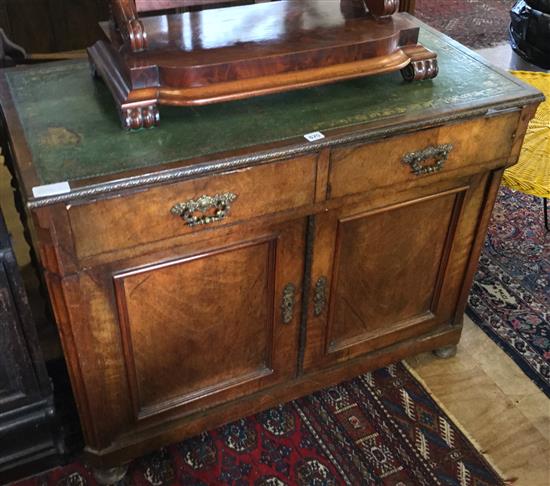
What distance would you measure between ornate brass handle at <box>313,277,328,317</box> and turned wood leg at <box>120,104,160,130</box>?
51 cm

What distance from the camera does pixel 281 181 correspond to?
1.23 m

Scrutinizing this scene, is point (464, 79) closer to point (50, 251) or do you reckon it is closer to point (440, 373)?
point (440, 373)

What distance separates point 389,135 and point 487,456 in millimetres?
871

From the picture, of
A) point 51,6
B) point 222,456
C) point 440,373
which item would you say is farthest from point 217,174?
point 51,6

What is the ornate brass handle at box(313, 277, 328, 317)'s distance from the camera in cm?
147

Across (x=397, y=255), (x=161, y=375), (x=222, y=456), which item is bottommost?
(x=222, y=456)

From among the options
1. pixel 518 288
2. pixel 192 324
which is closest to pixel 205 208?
pixel 192 324

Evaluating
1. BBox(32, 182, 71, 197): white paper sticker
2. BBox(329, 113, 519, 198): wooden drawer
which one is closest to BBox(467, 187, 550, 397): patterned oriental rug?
BBox(329, 113, 519, 198): wooden drawer

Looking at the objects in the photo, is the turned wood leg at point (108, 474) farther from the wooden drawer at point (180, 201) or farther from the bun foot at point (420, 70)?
the bun foot at point (420, 70)

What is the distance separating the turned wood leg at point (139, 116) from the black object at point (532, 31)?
2375mm

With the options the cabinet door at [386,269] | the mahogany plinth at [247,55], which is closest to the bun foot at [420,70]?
the mahogany plinth at [247,55]

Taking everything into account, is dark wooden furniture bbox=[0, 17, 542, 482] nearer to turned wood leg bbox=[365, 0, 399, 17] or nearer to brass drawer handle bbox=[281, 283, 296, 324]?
brass drawer handle bbox=[281, 283, 296, 324]

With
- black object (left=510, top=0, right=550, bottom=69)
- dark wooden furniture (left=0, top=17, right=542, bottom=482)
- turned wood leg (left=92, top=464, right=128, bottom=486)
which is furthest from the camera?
black object (left=510, top=0, right=550, bottom=69)

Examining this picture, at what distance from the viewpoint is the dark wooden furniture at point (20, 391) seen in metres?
1.30
